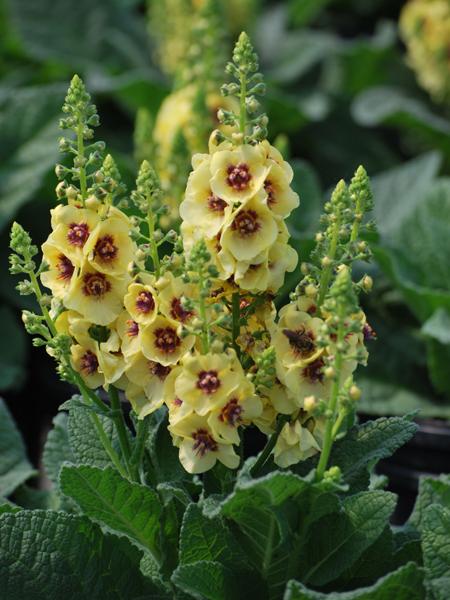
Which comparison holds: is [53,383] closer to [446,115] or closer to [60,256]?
[60,256]

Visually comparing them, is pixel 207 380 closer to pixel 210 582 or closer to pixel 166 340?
pixel 166 340

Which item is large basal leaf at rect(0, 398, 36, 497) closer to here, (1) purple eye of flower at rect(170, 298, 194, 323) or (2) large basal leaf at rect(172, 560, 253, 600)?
(2) large basal leaf at rect(172, 560, 253, 600)

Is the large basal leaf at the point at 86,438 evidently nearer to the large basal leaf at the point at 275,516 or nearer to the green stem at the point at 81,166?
the large basal leaf at the point at 275,516

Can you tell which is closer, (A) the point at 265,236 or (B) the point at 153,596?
(A) the point at 265,236

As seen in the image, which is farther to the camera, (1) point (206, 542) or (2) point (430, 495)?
(2) point (430, 495)

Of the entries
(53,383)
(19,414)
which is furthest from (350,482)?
(19,414)

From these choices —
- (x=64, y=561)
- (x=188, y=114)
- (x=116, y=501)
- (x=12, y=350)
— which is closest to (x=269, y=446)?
(x=116, y=501)
